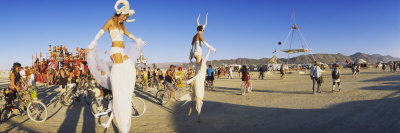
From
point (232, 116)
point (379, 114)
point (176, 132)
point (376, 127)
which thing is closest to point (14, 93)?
point (176, 132)

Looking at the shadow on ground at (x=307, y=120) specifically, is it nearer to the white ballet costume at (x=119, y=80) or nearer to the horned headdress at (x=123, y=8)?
the white ballet costume at (x=119, y=80)

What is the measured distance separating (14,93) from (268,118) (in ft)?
28.6

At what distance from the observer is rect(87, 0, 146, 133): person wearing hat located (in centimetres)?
323

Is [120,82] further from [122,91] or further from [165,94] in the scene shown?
[165,94]

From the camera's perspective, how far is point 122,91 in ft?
10.6

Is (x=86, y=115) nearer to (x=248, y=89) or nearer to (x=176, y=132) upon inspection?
(x=176, y=132)

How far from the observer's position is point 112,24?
133 inches

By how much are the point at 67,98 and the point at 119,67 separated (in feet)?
25.7

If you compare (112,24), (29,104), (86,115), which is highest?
(112,24)

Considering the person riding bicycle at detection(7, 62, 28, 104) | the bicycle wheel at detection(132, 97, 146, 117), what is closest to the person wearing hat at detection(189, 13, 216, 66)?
the bicycle wheel at detection(132, 97, 146, 117)

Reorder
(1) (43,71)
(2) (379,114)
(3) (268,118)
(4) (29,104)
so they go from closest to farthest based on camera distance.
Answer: (2) (379,114) < (3) (268,118) < (4) (29,104) < (1) (43,71)

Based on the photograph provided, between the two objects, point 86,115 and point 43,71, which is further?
point 43,71

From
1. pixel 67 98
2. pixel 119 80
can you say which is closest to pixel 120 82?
pixel 119 80

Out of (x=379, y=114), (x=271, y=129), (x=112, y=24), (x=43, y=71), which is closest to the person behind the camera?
(x=112, y=24)
